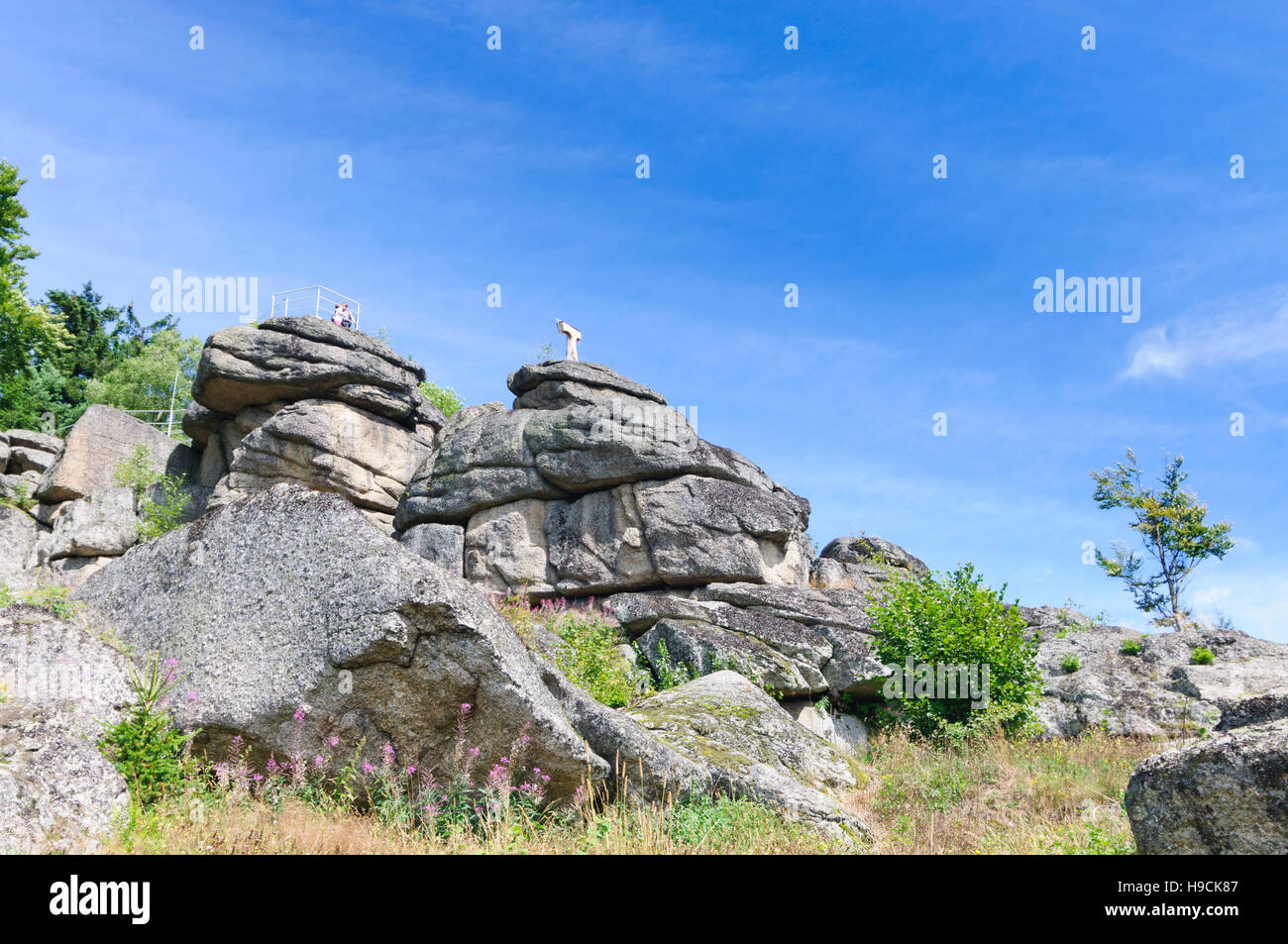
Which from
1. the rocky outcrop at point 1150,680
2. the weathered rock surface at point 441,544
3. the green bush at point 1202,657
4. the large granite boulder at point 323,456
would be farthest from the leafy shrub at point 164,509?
the green bush at point 1202,657

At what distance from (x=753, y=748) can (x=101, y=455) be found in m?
30.6

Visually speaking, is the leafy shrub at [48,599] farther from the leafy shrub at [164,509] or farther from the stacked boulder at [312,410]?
the leafy shrub at [164,509]

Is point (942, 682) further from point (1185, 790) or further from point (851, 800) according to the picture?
point (1185, 790)

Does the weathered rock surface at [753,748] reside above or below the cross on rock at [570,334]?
below

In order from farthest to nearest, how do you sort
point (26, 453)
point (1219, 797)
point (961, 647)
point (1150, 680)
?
1. point (26, 453)
2. point (1150, 680)
3. point (961, 647)
4. point (1219, 797)

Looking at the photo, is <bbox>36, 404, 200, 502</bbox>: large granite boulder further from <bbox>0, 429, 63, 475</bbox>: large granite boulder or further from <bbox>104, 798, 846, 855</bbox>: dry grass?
<bbox>104, 798, 846, 855</bbox>: dry grass

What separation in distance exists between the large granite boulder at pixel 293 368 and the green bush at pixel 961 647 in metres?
19.9

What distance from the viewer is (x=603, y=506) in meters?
24.0

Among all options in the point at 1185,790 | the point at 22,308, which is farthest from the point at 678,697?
the point at 22,308

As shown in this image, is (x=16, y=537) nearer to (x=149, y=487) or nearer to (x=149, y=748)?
(x=149, y=487)

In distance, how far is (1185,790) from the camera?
530cm

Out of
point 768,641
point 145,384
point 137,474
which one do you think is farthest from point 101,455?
point 768,641

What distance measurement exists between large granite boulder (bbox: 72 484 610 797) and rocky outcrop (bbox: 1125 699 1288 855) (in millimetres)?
4593

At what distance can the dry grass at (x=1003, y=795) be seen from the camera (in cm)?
855
